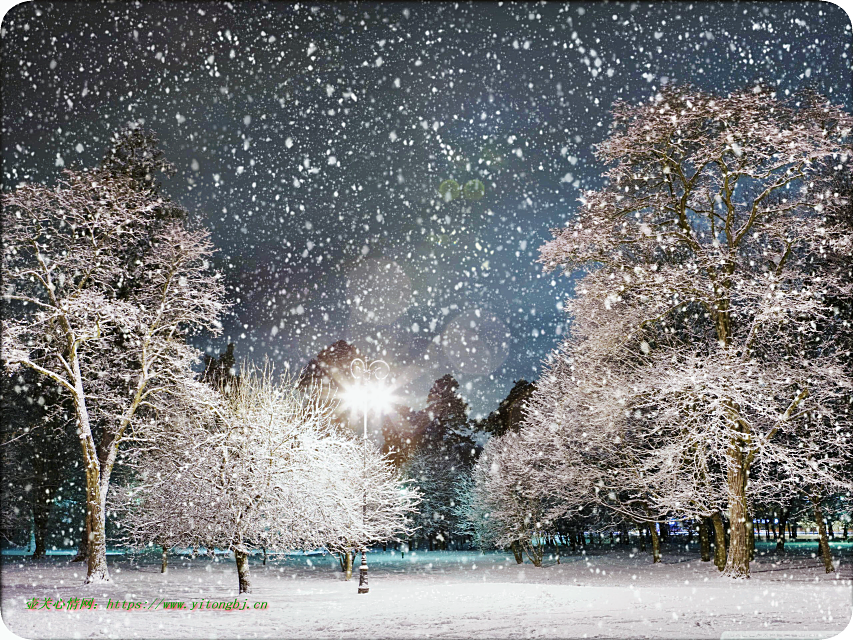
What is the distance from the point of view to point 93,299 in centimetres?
1559

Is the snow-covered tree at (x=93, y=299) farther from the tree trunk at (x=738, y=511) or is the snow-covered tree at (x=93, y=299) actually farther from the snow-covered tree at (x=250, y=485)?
the tree trunk at (x=738, y=511)

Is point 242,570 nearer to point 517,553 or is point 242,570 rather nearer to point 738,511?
point 738,511

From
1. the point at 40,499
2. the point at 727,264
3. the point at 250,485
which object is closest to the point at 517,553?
the point at 250,485

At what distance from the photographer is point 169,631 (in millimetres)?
9062

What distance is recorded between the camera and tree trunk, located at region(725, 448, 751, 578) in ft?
51.1

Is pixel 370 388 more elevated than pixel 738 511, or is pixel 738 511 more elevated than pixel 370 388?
pixel 370 388

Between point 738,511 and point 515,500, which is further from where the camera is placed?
point 515,500

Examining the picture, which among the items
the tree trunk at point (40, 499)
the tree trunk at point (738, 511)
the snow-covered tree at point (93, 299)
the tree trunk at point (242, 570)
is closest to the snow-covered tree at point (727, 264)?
the tree trunk at point (738, 511)

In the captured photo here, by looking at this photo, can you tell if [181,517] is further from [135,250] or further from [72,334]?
[135,250]

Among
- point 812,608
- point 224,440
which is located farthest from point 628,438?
point 224,440

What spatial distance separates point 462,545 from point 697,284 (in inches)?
2129

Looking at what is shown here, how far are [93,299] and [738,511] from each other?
16869 millimetres

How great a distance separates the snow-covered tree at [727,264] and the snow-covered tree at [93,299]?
10.5m

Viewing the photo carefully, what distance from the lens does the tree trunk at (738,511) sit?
15.6 metres
